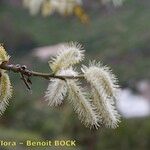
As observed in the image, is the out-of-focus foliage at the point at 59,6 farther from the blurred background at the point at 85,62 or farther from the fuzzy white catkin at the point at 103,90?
the fuzzy white catkin at the point at 103,90

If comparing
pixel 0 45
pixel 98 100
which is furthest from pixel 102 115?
pixel 0 45

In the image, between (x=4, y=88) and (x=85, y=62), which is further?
(x=85, y=62)

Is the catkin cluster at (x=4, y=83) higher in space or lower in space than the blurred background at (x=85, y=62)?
lower

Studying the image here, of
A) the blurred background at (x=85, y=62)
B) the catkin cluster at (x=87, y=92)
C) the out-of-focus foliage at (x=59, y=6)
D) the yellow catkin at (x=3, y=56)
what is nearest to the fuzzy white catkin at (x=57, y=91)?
the catkin cluster at (x=87, y=92)

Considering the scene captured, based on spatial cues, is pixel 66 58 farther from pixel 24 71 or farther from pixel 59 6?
pixel 59 6

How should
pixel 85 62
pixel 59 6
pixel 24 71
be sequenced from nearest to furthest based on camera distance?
pixel 24 71 < pixel 59 6 < pixel 85 62

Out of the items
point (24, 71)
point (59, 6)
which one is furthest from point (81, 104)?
point (59, 6)

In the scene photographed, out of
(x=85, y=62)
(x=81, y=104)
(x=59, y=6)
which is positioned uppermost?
(x=85, y=62)
